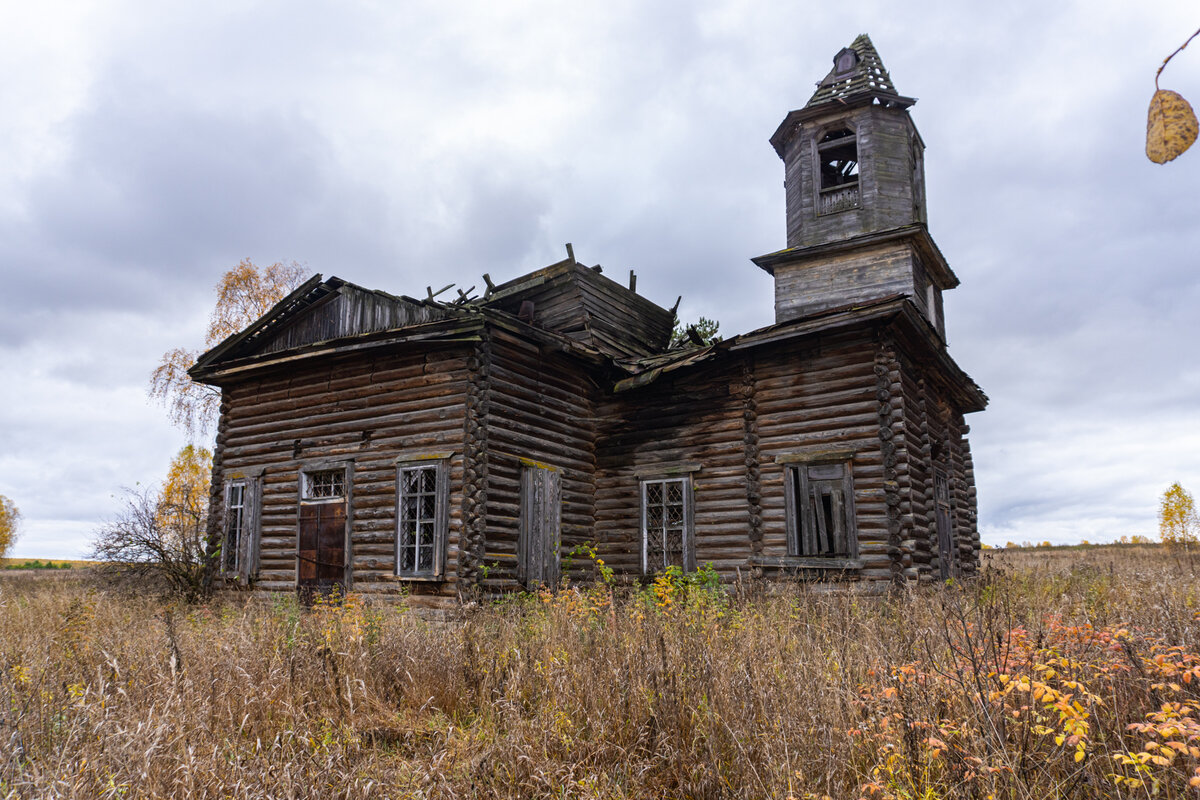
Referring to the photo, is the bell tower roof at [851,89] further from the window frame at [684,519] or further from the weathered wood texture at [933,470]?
the window frame at [684,519]

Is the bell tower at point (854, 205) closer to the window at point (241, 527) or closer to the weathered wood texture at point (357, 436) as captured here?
the weathered wood texture at point (357, 436)

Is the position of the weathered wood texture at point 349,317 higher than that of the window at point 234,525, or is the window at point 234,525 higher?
the weathered wood texture at point 349,317

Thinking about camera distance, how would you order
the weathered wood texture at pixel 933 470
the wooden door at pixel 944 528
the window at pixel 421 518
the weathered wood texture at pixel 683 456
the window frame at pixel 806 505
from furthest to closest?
1. the wooden door at pixel 944 528
2. the weathered wood texture at pixel 683 456
3. the weathered wood texture at pixel 933 470
4. the window frame at pixel 806 505
5. the window at pixel 421 518

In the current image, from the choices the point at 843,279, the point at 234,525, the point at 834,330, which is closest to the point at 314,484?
the point at 234,525

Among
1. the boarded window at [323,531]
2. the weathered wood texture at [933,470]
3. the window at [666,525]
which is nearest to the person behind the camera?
the weathered wood texture at [933,470]

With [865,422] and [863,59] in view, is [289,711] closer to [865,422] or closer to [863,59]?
[865,422]

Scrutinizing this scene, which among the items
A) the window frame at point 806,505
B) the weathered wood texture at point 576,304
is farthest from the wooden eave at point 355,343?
the window frame at point 806,505

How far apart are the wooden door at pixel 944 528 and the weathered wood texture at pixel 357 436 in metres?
8.97

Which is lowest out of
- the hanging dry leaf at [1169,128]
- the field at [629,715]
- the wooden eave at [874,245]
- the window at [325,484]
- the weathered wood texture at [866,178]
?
the field at [629,715]

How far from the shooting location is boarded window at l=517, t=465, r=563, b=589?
1259 cm

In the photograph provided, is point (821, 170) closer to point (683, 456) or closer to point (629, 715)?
point (683, 456)

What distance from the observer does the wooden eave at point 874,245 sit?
51.4 ft

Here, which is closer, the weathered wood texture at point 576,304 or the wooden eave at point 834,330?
the wooden eave at point 834,330

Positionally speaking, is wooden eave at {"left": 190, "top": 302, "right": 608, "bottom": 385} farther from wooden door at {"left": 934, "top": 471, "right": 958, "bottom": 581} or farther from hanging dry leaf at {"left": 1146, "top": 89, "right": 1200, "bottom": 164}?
hanging dry leaf at {"left": 1146, "top": 89, "right": 1200, "bottom": 164}
